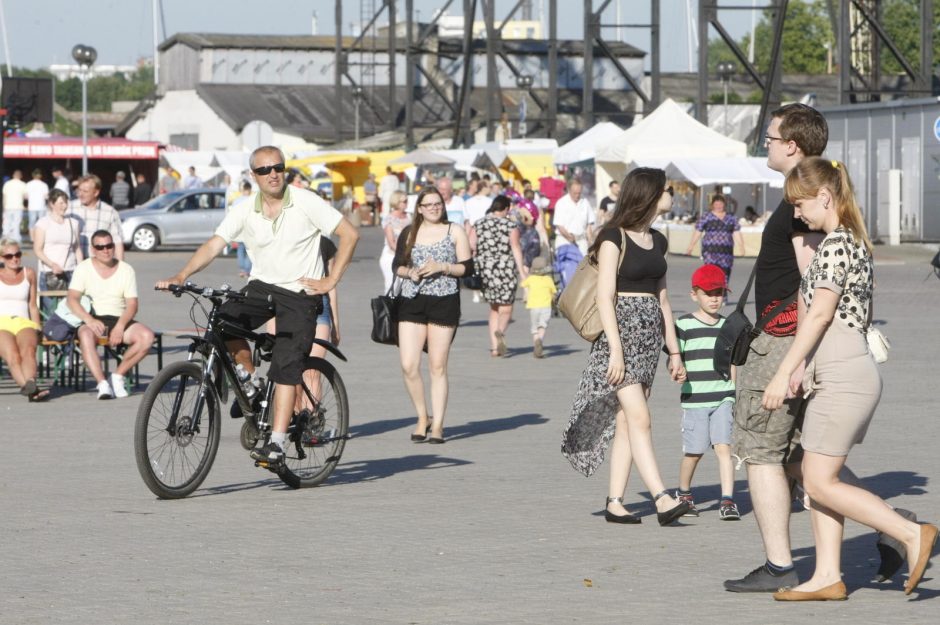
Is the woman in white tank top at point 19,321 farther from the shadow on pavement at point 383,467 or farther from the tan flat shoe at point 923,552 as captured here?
the tan flat shoe at point 923,552

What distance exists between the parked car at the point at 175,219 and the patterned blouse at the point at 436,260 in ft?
94.2

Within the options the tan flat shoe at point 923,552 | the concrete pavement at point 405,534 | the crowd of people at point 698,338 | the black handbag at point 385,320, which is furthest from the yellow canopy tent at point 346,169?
the tan flat shoe at point 923,552

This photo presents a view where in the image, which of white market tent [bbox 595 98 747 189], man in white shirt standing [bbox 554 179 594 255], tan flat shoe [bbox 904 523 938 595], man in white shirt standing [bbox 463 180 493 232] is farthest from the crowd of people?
white market tent [bbox 595 98 747 189]

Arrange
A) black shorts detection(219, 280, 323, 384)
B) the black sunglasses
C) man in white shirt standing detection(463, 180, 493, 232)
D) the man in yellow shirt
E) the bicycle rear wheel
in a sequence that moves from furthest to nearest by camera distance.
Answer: man in white shirt standing detection(463, 180, 493, 232) → the man in yellow shirt → the bicycle rear wheel → the black sunglasses → black shorts detection(219, 280, 323, 384)

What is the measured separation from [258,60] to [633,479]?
8195 centimetres

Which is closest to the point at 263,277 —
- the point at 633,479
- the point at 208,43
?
the point at 633,479

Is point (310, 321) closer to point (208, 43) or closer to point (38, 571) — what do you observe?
point (38, 571)

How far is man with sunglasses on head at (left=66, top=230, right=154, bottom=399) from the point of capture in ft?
46.0

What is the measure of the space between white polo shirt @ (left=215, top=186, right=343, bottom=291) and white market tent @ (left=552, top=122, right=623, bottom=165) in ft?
108

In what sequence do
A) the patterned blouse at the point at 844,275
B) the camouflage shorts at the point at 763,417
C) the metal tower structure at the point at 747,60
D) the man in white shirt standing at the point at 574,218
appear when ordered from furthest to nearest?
the metal tower structure at the point at 747,60
the man in white shirt standing at the point at 574,218
the camouflage shorts at the point at 763,417
the patterned blouse at the point at 844,275

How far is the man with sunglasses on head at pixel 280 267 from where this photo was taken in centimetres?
898

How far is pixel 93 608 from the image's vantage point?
20.4 ft

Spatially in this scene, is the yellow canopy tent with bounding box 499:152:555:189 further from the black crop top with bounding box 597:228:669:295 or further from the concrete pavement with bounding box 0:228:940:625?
the black crop top with bounding box 597:228:669:295

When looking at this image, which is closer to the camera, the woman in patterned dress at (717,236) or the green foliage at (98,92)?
the woman in patterned dress at (717,236)
